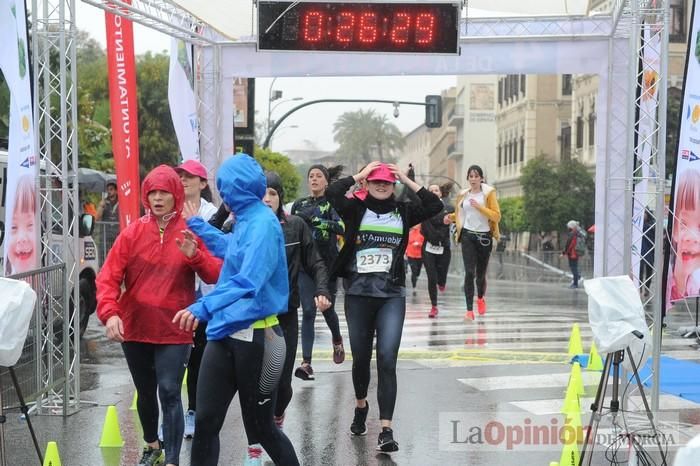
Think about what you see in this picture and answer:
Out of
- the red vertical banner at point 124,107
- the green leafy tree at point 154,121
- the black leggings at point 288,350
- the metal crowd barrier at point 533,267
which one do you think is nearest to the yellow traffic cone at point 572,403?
the black leggings at point 288,350

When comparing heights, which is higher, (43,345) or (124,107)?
(124,107)

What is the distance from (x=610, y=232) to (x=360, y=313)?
6692 mm

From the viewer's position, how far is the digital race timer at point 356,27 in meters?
13.0

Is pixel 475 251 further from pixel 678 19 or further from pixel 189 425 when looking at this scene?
pixel 678 19

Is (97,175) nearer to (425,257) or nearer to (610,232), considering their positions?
(425,257)

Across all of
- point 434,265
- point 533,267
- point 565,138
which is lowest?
point 533,267

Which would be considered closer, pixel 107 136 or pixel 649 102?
A: pixel 649 102

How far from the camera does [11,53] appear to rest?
900 cm

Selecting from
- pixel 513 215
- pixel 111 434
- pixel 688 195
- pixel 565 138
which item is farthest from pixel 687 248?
pixel 565 138

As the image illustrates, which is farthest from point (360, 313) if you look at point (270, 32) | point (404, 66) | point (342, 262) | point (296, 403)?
point (404, 66)

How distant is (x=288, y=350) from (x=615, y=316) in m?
2.56

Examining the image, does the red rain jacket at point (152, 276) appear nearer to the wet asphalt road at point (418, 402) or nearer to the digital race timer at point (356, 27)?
the wet asphalt road at point (418, 402)

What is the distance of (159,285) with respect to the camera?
673 cm

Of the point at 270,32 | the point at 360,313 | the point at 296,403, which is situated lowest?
the point at 296,403
